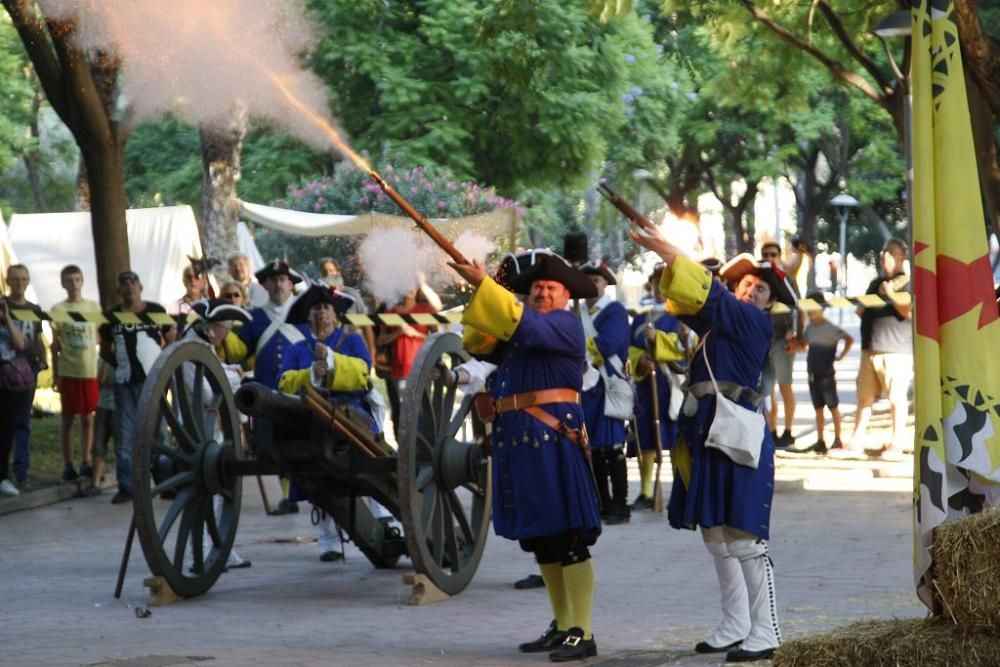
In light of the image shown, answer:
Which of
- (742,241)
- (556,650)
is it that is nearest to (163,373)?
(556,650)

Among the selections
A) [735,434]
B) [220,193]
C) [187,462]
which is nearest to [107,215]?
[220,193]

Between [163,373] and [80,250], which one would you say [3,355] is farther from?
[80,250]

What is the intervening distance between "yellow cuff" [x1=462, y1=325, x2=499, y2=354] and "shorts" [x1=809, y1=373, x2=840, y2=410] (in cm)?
932

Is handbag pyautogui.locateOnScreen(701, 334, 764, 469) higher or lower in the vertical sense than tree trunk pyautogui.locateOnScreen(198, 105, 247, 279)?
lower

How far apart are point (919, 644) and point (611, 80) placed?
24.8 m

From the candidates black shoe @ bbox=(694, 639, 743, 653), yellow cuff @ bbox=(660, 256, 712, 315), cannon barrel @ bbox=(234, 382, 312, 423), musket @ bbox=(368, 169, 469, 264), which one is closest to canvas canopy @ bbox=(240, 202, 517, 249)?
cannon barrel @ bbox=(234, 382, 312, 423)

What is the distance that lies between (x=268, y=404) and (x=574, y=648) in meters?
2.35

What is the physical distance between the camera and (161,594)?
9.31m

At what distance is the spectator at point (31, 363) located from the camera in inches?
567

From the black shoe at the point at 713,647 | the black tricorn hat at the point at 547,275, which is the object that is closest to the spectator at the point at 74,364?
the black tricorn hat at the point at 547,275

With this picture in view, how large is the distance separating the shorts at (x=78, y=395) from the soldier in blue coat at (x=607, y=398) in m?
4.92

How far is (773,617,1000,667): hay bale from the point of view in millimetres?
5438

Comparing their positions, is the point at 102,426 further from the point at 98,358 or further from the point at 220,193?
the point at 220,193

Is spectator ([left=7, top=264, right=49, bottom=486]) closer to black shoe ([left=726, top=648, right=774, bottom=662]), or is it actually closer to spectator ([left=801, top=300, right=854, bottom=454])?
spectator ([left=801, top=300, right=854, bottom=454])
